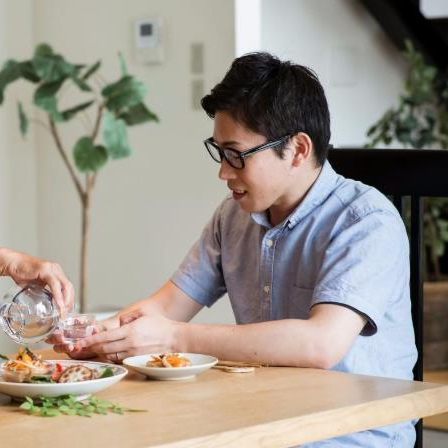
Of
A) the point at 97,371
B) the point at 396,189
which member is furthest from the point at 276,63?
the point at 97,371

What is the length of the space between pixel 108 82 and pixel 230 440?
336 cm

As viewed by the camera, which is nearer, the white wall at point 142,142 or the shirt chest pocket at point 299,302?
the shirt chest pocket at point 299,302

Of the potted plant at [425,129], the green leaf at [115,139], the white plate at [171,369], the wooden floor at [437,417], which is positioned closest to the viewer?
the white plate at [171,369]

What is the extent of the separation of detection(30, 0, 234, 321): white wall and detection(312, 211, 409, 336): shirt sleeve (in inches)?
90.8

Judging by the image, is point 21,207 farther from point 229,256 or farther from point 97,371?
point 97,371

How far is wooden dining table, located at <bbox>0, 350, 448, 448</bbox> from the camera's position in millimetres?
1329

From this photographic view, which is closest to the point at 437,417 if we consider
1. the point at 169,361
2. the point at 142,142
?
the point at 142,142

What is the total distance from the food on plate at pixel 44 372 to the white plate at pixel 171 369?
0.07 meters

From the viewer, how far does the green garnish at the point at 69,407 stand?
1.45m

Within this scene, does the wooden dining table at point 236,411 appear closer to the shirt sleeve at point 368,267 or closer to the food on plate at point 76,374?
the food on plate at point 76,374

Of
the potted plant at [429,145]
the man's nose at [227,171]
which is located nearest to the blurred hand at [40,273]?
the man's nose at [227,171]

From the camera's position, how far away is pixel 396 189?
2.12 metres

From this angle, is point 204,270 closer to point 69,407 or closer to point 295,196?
point 295,196

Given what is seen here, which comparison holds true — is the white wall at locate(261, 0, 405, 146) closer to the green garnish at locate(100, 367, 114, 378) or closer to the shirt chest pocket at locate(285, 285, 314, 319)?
the shirt chest pocket at locate(285, 285, 314, 319)
